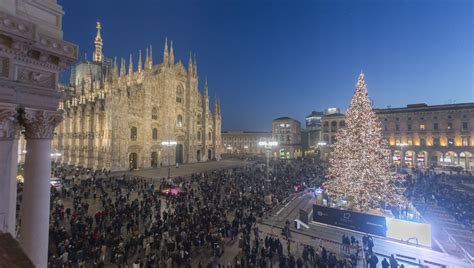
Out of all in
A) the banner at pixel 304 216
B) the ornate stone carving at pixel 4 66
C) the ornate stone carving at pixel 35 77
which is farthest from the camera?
the banner at pixel 304 216

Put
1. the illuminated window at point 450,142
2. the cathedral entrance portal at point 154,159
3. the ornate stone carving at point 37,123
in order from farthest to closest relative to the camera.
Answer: the illuminated window at point 450,142
the cathedral entrance portal at point 154,159
the ornate stone carving at point 37,123

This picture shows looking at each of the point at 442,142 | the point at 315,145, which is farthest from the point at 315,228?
the point at 315,145

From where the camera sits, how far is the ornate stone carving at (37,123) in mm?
5348

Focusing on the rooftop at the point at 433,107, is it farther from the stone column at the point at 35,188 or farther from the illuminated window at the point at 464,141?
the stone column at the point at 35,188

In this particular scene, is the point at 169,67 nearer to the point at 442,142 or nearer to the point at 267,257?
the point at 267,257

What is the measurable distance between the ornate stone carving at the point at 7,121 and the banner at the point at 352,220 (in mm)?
16938

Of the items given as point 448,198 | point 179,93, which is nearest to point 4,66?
point 448,198

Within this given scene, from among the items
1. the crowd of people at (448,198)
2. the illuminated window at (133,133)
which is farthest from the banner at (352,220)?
the illuminated window at (133,133)

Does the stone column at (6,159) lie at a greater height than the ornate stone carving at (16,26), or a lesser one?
lesser

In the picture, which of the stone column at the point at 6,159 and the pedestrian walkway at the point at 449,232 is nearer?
the stone column at the point at 6,159

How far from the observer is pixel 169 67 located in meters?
46.0

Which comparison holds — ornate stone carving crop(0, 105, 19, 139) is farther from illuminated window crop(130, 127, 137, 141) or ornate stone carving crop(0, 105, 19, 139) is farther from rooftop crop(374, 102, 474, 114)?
rooftop crop(374, 102, 474, 114)

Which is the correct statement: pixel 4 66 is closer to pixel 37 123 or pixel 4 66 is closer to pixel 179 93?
pixel 37 123

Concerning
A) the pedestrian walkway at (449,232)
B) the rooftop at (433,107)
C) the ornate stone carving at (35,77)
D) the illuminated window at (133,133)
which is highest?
the rooftop at (433,107)
